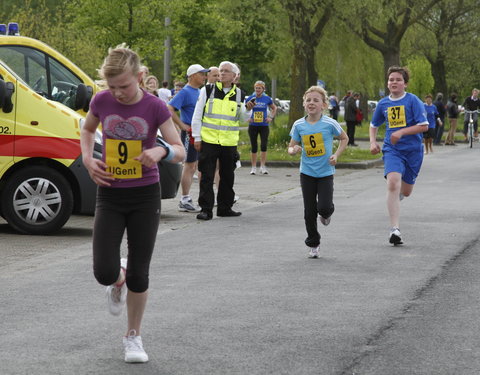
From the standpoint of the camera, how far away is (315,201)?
1038 cm

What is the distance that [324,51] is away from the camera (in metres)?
43.9

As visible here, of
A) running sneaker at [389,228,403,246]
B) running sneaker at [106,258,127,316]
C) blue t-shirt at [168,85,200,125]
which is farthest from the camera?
blue t-shirt at [168,85,200,125]

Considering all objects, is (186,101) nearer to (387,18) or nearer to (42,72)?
(42,72)

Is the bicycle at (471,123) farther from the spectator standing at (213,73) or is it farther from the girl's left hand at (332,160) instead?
the girl's left hand at (332,160)

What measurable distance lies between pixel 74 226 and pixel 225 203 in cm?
196

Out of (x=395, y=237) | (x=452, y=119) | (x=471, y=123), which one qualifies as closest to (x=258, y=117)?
(x=395, y=237)

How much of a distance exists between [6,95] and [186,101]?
11.2 feet

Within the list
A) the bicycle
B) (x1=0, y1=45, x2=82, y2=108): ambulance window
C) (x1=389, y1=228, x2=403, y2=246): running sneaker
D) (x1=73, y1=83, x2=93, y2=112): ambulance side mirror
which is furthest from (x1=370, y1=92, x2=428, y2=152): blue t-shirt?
the bicycle

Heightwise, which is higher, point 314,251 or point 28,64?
point 28,64

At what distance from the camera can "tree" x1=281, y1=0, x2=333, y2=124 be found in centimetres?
3355

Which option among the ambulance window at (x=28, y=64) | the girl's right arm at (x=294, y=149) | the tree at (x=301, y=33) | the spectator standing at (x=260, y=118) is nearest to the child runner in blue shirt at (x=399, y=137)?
the girl's right arm at (x=294, y=149)

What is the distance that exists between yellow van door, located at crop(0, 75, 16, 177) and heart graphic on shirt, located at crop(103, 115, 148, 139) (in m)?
6.42

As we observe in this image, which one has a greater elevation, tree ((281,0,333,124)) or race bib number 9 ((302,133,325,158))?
tree ((281,0,333,124))

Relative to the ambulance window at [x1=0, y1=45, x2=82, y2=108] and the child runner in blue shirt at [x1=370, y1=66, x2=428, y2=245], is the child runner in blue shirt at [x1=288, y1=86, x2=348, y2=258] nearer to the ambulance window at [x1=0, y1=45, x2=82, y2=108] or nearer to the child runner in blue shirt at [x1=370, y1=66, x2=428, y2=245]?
the child runner in blue shirt at [x1=370, y1=66, x2=428, y2=245]
